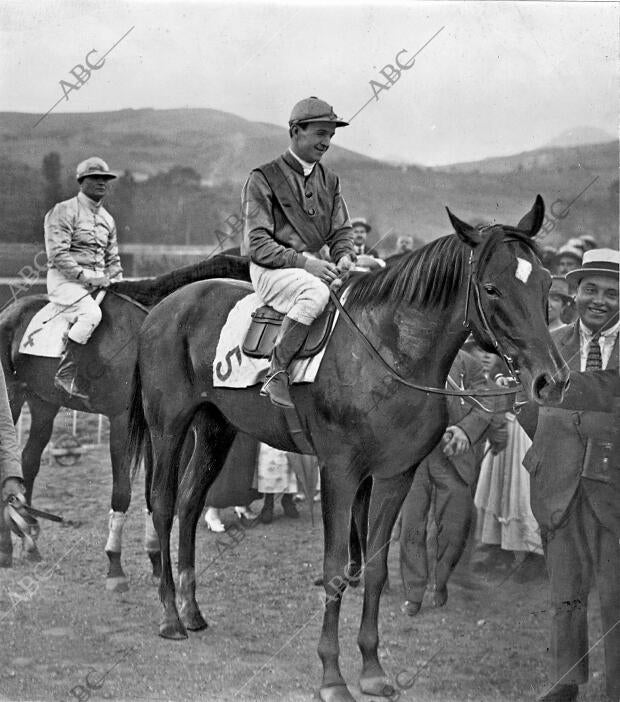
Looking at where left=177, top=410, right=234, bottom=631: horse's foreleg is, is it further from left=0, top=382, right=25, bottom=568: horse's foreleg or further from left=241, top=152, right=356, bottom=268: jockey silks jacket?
left=241, top=152, right=356, bottom=268: jockey silks jacket

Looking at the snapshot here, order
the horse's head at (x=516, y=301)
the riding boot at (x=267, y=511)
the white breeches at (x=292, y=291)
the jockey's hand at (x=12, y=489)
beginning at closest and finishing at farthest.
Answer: the jockey's hand at (x=12, y=489), the horse's head at (x=516, y=301), the white breeches at (x=292, y=291), the riding boot at (x=267, y=511)

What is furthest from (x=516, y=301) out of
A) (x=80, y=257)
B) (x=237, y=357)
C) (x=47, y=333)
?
(x=47, y=333)

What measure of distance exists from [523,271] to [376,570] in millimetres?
1906

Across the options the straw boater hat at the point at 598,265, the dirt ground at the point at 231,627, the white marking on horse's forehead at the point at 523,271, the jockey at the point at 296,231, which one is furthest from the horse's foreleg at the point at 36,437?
the straw boater hat at the point at 598,265

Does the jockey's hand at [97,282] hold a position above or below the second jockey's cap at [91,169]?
below

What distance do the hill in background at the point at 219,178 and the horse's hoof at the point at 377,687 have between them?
10.0 ft

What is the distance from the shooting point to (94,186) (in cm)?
671

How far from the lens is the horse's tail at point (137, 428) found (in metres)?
6.41

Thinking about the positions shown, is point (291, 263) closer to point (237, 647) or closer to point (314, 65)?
point (314, 65)

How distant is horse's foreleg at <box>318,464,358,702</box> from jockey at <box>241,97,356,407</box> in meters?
0.58

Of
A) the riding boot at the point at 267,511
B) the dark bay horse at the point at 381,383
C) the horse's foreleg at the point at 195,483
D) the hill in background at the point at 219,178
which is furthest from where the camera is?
the riding boot at the point at 267,511

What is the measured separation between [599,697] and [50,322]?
470 centimetres

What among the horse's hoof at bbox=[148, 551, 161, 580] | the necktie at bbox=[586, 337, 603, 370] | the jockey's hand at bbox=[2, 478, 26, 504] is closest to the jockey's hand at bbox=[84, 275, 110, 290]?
the horse's hoof at bbox=[148, 551, 161, 580]

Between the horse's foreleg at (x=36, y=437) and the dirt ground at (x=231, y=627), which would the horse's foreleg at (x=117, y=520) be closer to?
the dirt ground at (x=231, y=627)
